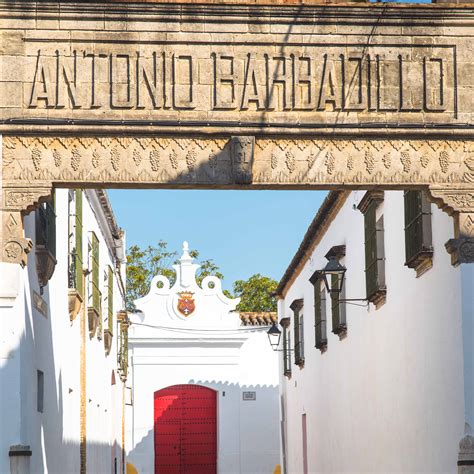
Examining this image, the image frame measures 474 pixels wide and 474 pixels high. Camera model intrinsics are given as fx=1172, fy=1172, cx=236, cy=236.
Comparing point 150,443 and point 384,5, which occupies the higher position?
point 384,5

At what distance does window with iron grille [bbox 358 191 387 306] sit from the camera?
16.0 m

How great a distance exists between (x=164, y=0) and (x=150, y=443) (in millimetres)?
22923

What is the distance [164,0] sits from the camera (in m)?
10.6

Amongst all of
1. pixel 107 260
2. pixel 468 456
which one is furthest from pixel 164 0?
pixel 107 260

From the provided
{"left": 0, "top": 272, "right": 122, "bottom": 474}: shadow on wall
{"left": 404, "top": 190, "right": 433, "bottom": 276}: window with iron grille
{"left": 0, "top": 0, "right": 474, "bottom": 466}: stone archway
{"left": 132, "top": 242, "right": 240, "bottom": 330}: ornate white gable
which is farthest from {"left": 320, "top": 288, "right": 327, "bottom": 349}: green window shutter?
{"left": 0, "top": 0, "right": 474, "bottom": 466}: stone archway

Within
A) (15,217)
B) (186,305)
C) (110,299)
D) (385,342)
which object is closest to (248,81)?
(15,217)

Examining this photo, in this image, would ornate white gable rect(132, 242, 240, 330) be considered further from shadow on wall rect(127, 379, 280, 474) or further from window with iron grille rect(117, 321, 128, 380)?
window with iron grille rect(117, 321, 128, 380)

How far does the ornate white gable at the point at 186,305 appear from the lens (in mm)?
32438

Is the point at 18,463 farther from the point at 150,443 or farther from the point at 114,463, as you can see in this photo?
the point at 150,443

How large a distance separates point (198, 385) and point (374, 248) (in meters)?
17.0

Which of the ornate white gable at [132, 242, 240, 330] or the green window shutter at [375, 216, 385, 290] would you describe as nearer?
the green window shutter at [375, 216, 385, 290]

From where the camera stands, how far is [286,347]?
95.1 feet

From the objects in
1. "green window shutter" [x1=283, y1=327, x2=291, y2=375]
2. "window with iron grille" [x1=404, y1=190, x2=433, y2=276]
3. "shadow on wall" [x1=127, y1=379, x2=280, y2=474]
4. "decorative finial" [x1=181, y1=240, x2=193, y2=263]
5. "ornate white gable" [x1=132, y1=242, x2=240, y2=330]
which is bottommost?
"shadow on wall" [x1=127, y1=379, x2=280, y2=474]

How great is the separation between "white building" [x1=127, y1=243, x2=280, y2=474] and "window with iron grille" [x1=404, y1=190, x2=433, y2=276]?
18851mm
